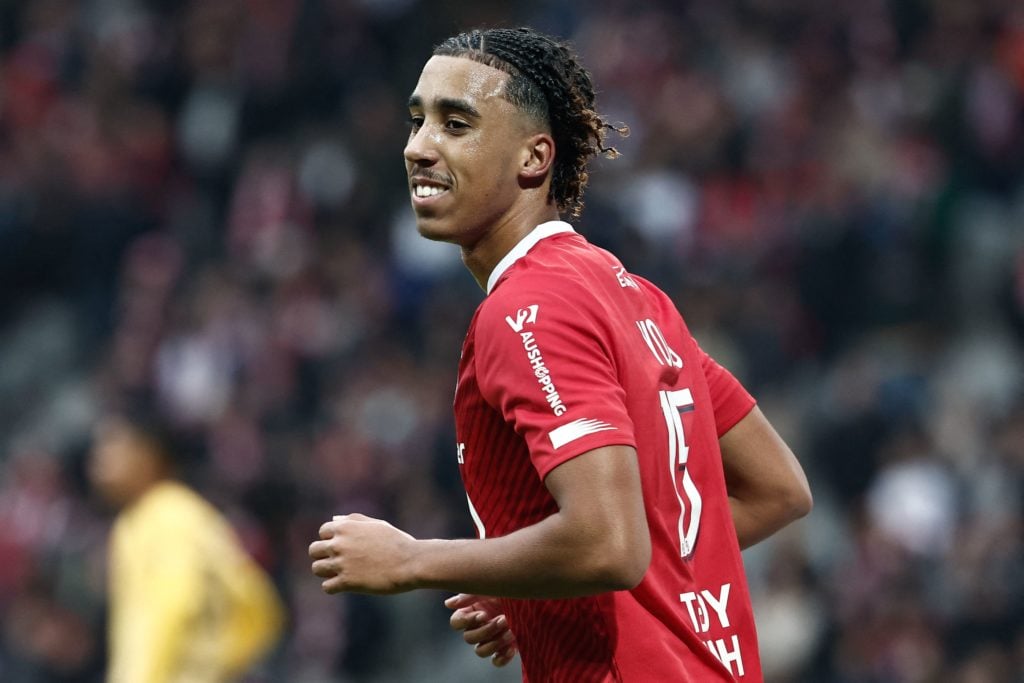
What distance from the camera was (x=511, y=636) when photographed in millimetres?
3684

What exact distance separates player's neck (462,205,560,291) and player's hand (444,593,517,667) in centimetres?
75

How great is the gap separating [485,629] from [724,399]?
765mm

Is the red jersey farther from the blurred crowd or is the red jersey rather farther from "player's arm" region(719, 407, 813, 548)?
the blurred crowd

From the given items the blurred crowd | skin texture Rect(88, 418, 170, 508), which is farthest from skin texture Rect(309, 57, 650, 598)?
the blurred crowd

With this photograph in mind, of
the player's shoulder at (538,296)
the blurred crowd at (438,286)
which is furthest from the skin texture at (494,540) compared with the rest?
the blurred crowd at (438,286)

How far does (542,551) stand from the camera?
117 inches

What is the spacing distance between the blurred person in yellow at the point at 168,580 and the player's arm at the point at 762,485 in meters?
3.98

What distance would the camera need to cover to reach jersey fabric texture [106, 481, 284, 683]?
725cm

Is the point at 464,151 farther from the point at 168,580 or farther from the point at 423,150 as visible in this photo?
Result: the point at 168,580

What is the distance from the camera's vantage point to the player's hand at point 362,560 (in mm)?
3043

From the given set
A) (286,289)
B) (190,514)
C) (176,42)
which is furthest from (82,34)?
(190,514)

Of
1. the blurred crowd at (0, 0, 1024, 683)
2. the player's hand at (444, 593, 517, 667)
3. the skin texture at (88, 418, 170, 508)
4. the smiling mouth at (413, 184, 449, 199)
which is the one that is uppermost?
the blurred crowd at (0, 0, 1024, 683)

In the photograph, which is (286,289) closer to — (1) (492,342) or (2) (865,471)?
(2) (865,471)

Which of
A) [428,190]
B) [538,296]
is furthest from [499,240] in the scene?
[538,296]
